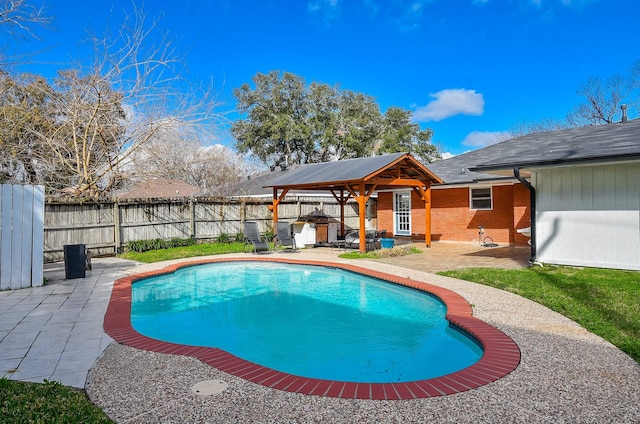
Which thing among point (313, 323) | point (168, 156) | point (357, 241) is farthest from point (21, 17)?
point (357, 241)

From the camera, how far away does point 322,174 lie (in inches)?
596

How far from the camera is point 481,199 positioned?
55.7 feet

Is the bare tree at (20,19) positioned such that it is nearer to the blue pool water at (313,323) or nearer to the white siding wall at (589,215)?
the blue pool water at (313,323)

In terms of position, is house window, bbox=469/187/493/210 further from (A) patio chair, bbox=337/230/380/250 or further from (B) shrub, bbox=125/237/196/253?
(B) shrub, bbox=125/237/196/253

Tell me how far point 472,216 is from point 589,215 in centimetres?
794

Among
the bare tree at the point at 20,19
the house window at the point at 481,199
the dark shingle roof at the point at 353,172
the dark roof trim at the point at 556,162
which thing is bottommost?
the house window at the point at 481,199

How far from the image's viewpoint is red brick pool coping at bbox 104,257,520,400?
350 cm

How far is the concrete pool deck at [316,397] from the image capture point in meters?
3.08

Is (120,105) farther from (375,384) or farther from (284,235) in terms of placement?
(375,384)

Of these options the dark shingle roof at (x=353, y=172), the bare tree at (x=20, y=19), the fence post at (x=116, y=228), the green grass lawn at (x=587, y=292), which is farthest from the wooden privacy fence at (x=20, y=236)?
the green grass lawn at (x=587, y=292)

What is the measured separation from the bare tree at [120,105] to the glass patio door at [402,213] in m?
10.3

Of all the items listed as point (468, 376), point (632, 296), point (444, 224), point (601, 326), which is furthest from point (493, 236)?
point (468, 376)

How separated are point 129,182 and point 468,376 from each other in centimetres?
1401

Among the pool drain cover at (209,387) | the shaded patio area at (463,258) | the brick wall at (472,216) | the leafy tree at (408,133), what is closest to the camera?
the pool drain cover at (209,387)
